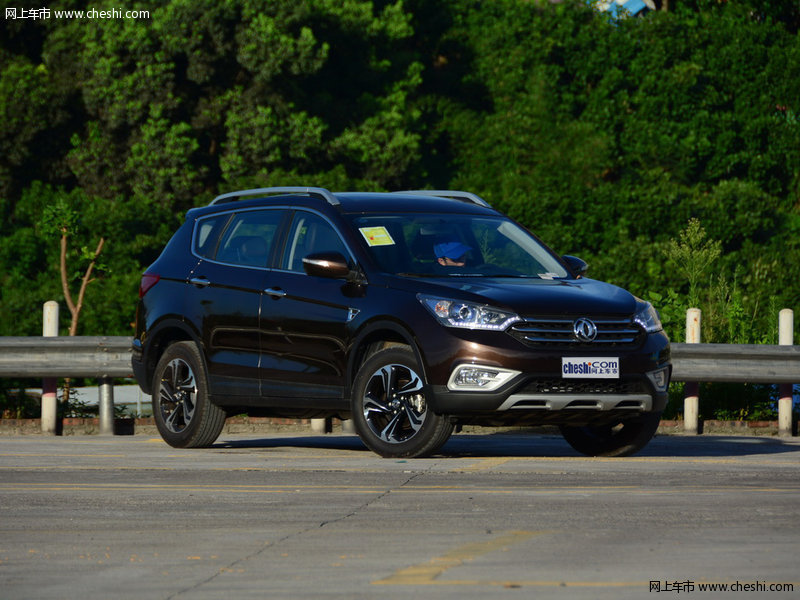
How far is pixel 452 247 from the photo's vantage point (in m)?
11.4

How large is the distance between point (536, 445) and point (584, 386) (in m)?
2.58

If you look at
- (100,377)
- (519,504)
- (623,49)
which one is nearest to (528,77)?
(623,49)

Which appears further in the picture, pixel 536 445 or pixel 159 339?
pixel 536 445

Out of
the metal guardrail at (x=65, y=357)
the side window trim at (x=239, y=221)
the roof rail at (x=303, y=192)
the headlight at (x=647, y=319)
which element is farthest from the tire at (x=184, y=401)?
the headlight at (x=647, y=319)

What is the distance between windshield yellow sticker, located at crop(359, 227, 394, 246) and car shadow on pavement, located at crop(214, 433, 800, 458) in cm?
Answer: 147

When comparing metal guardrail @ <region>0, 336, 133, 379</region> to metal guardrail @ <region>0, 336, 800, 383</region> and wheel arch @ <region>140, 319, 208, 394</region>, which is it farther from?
wheel arch @ <region>140, 319, 208, 394</region>

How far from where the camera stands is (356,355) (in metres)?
10.9

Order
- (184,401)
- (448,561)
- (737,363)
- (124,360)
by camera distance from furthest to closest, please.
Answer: (124,360) → (737,363) → (184,401) → (448,561)

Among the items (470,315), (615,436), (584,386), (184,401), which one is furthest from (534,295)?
(184,401)

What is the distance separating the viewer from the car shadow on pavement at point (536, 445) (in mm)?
11883

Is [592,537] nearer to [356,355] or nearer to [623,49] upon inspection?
[356,355]
